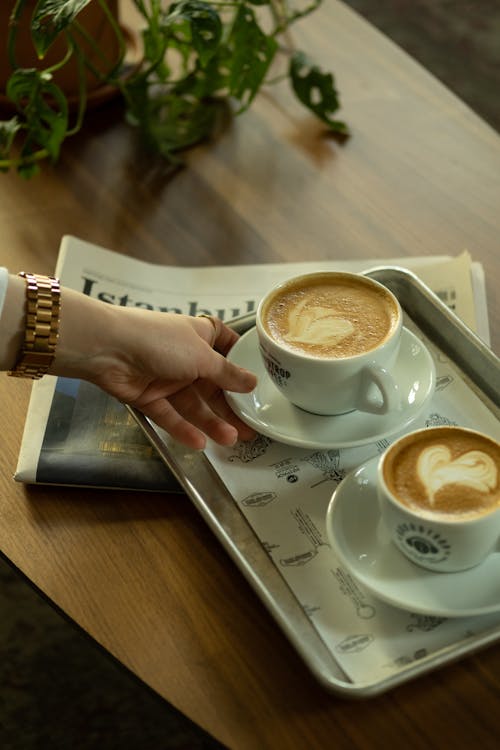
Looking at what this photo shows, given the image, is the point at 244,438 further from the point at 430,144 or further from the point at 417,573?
the point at 430,144

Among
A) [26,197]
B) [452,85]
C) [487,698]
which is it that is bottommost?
[452,85]

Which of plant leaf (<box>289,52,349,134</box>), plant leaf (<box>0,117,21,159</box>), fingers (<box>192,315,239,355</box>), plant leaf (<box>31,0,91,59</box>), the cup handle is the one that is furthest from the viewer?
plant leaf (<box>289,52,349,134</box>)

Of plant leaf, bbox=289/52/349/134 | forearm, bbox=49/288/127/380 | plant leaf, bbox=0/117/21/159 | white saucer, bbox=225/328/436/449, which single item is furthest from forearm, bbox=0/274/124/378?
plant leaf, bbox=289/52/349/134

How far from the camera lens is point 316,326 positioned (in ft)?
2.42

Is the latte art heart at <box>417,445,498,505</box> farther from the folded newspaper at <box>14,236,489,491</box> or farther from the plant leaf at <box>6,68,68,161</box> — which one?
the plant leaf at <box>6,68,68,161</box>

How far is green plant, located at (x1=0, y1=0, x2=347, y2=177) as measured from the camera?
975mm

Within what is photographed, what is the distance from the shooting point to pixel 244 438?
74 cm

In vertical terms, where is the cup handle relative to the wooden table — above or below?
above

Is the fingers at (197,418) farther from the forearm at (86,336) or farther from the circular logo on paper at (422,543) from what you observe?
the circular logo on paper at (422,543)

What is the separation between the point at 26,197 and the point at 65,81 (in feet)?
0.51

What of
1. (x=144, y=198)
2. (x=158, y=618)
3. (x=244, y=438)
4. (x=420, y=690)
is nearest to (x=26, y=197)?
(x=144, y=198)

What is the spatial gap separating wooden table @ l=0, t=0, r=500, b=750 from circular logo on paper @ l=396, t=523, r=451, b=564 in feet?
0.24

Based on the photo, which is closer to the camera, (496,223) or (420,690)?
(420,690)

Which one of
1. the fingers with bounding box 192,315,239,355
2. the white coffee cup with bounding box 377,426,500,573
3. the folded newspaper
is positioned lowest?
the folded newspaper
